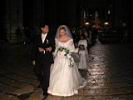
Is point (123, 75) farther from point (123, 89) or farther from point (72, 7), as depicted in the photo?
point (72, 7)

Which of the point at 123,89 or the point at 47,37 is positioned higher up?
the point at 47,37

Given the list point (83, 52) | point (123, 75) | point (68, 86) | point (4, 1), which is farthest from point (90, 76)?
point (4, 1)

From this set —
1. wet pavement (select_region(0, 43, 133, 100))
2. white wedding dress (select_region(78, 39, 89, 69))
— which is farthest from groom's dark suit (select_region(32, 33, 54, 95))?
white wedding dress (select_region(78, 39, 89, 69))

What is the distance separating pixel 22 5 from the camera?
4328cm

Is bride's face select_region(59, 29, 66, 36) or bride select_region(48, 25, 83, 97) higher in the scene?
bride's face select_region(59, 29, 66, 36)

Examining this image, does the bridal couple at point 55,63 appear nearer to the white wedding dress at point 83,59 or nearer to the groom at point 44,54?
the groom at point 44,54

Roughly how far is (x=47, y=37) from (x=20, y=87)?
2340 mm

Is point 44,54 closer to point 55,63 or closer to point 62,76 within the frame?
point 55,63

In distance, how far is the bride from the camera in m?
11.1

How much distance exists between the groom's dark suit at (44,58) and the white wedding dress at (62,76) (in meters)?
0.29

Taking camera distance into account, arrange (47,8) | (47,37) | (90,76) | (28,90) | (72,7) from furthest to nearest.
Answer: (72,7) < (47,8) < (90,76) < (28,90) < (47,37)

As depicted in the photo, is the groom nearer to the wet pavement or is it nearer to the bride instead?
the bride

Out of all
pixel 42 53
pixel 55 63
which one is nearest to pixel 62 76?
pixel 55 63

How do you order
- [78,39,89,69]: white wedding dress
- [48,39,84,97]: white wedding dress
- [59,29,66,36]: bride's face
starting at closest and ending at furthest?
[48,39,84,97]: white wedding dress → [59,29,66,36]: bride's face → [78,39,89,69]: white wedding dress
